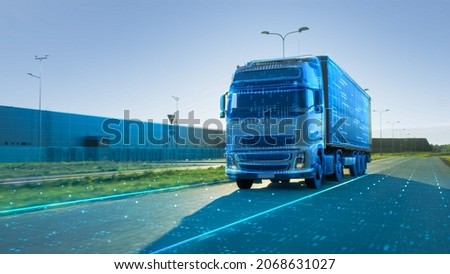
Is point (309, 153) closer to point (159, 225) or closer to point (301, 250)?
point (159, 225)

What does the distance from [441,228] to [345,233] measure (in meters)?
1.94

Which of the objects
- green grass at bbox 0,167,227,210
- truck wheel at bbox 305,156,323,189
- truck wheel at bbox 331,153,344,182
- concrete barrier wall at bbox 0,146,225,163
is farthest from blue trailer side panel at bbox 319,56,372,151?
concrete barrier wall at bbox 0,146,225,163

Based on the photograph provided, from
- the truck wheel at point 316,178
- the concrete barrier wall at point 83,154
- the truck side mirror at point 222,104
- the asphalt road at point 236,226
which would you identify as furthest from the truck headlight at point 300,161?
the concrete barrier wall at point 83,154

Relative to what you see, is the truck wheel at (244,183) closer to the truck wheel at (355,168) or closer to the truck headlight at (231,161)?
the truck headlight at (231,161)

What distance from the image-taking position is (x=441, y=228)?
8.39 meters

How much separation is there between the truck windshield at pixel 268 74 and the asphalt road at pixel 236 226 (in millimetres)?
4091

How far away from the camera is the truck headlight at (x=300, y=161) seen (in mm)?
14875

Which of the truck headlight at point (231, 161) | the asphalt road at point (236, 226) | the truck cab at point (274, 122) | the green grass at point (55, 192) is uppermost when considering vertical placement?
the truck cab at point (274, 122)

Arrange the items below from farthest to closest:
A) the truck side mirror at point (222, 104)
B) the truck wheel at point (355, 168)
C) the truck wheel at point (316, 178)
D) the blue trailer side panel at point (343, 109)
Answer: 1. the truck wheel at point (355, 168)
2. the blue trailer side panel at point (343, 109)
3. the truck wheel at point (316, 178)
4. the truck side mirror at point (222, 104)

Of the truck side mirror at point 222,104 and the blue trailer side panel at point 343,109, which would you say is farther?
the blue trailer side panel at point 343,109

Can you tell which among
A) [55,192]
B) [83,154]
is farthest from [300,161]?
[83,154]

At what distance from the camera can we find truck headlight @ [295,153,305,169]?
48.8 ft

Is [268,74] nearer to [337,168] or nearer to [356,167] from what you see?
[337,168]
